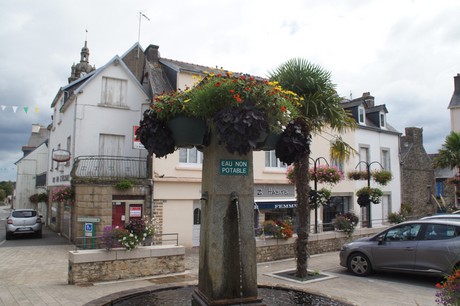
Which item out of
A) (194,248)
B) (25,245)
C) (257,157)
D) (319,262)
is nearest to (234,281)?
(319,262)

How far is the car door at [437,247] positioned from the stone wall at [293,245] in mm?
3451

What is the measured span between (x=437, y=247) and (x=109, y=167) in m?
13.6

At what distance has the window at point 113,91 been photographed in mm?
18016

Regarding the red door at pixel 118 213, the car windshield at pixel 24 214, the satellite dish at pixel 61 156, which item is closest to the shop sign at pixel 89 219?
the red door at pixel 118 213

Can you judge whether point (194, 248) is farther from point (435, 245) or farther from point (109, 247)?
point (435, 245)

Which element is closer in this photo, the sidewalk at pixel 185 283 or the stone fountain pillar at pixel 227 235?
the stone fountain pillar at pixel 227 235

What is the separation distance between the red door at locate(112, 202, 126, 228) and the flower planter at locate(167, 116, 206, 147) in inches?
481

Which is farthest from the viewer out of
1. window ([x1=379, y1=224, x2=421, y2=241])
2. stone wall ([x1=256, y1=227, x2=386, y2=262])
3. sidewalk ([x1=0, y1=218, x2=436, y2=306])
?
stone wall ([x1=256, y1=227, x2=386, y2=262])

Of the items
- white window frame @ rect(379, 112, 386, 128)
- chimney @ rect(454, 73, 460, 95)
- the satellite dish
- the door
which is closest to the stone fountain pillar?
the door

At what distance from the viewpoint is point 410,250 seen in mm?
9047

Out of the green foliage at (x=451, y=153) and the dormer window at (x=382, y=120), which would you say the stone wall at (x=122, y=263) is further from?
the dormer window at (x=382, y=120)

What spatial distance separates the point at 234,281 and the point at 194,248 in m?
12.2

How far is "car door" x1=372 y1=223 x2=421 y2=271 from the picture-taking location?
9078mm

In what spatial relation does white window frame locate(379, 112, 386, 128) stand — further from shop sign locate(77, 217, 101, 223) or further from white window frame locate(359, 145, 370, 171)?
shop sign locate(77, 217, 101, 223)
